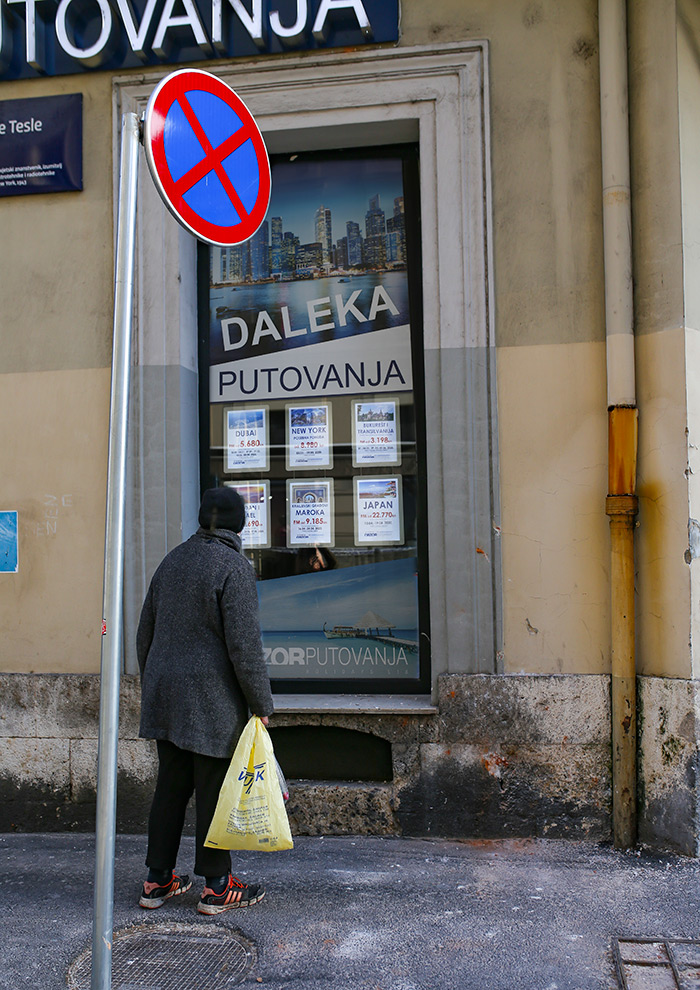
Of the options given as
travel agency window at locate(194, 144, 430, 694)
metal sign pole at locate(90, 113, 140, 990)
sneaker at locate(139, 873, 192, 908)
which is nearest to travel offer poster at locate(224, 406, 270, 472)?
travel agency window at locate(194, 144, 430, 694)

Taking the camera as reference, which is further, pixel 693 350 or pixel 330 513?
pixel 330 513

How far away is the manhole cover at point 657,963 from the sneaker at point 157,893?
183cm

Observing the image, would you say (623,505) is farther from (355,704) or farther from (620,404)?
(355,704)

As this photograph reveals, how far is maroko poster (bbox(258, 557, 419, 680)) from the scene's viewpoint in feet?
16.2

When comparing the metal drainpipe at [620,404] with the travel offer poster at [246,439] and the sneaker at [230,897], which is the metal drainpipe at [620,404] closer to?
the sneaker at [230,897]

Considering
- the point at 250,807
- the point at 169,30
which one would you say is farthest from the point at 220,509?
the point at 169,30

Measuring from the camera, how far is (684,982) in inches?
117

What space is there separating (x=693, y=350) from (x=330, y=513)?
2.18 meters

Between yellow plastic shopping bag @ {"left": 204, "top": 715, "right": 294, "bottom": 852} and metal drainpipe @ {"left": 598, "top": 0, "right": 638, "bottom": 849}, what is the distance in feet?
6.07

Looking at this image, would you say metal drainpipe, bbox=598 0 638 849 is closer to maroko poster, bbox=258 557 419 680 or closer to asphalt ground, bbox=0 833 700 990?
asphalt ground, bbox=0 833 700 990

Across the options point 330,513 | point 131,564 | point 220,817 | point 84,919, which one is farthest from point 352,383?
point 84,919

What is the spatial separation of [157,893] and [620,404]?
125 inches

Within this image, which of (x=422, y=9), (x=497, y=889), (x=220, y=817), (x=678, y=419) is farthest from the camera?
(x=422, y=9)

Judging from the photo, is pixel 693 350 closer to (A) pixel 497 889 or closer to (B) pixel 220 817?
(A) pixel 497 889
